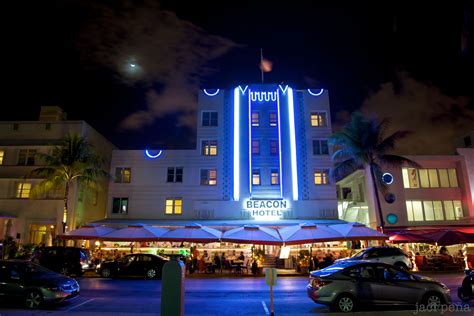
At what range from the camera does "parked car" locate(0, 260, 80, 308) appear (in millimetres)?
12406

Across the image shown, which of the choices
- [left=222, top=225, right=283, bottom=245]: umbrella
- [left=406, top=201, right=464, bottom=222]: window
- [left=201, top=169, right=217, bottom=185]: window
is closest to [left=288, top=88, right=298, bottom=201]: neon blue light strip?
[left=201, top=169, right=217, bottom=185]: window

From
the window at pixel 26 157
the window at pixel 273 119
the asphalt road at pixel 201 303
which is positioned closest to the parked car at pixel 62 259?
the asphalt road at pixel 201 303

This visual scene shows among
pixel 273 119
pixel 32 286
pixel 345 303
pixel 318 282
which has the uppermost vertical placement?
pixel 273 119

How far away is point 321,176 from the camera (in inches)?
1345

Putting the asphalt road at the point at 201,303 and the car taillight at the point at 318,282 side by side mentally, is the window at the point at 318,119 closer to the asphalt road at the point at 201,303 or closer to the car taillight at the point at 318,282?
the asphalt road at the point at 201,303

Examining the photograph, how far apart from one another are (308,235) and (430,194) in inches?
607

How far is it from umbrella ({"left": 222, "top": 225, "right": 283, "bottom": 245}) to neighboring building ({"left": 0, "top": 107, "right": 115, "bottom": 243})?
49.4 feet

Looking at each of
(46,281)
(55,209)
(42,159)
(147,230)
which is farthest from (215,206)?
(46,281)

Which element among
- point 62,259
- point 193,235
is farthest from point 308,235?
point 62,259

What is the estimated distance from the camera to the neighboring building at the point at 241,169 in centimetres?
3300

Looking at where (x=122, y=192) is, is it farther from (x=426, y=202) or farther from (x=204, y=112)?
(x=426, y=202)

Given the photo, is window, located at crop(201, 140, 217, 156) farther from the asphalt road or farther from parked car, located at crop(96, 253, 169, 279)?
the asphalt road

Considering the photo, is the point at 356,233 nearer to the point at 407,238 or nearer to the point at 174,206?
the point at 407,238

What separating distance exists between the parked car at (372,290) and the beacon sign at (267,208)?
2037cm
